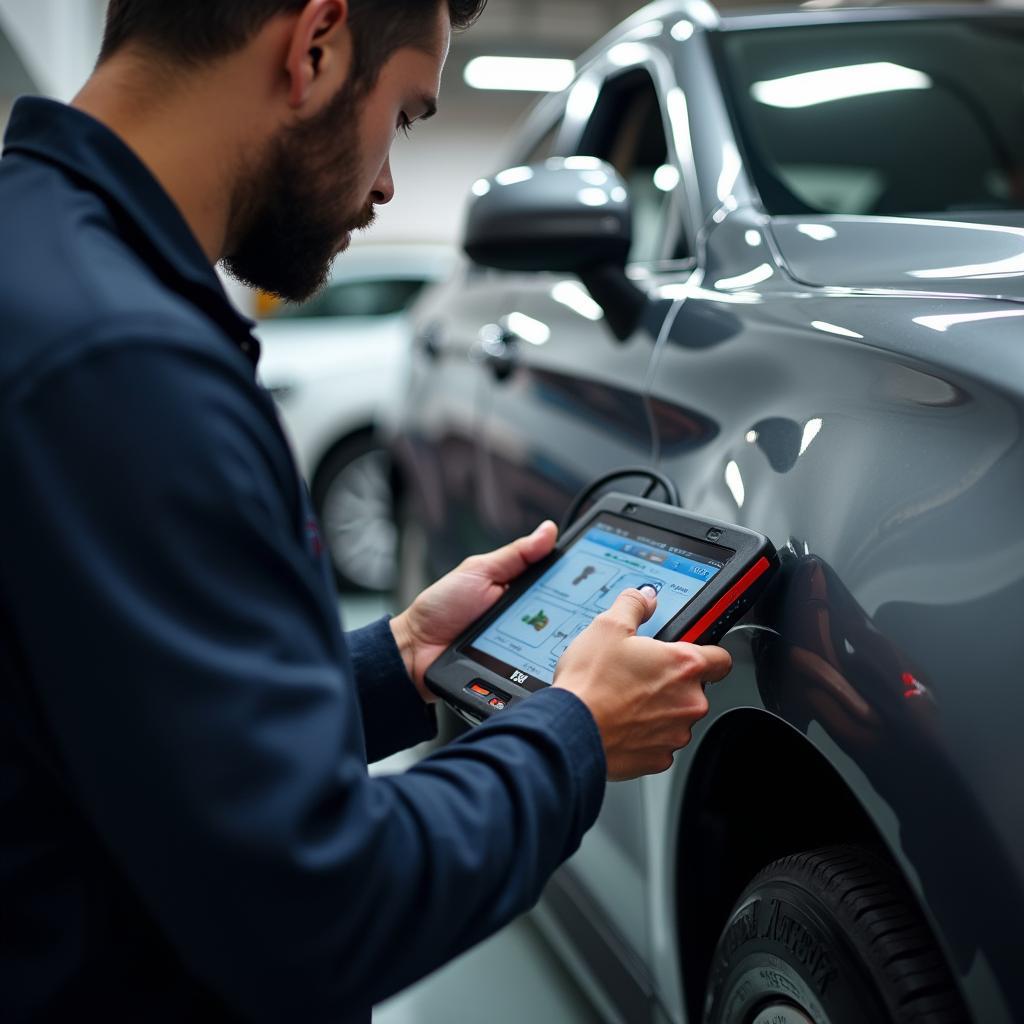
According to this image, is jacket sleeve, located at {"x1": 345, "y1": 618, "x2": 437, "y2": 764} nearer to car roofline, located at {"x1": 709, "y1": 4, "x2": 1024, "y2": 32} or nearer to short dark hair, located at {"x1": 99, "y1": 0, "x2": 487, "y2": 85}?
short dark hair, located at {"x1": 99, "y1": 0, "x2": 487, "y2": 85}

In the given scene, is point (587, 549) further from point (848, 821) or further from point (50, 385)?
point (50, 385)

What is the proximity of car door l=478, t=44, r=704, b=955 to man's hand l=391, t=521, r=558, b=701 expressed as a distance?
0.16 m

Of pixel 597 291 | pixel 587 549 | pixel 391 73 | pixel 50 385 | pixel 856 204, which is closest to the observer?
pixel 50 385

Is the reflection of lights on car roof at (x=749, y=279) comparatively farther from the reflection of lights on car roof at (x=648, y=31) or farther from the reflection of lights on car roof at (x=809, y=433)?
the reflection of lights on car roof at (x=648, y=31)

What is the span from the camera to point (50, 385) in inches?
24.0

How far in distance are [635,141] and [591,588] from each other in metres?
1.14

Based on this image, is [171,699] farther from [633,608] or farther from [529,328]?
[529,328]

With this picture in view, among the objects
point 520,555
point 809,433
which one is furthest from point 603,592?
point 809,433

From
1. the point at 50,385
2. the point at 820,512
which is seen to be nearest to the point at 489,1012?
the point at 820,512

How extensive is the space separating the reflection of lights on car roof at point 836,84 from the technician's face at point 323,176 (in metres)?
0.85

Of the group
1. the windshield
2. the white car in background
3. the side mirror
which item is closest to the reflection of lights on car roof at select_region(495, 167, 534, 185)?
the side mirror

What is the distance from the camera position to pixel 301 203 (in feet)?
2.74

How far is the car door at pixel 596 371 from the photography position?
1.34m

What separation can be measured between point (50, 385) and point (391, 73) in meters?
0.36
